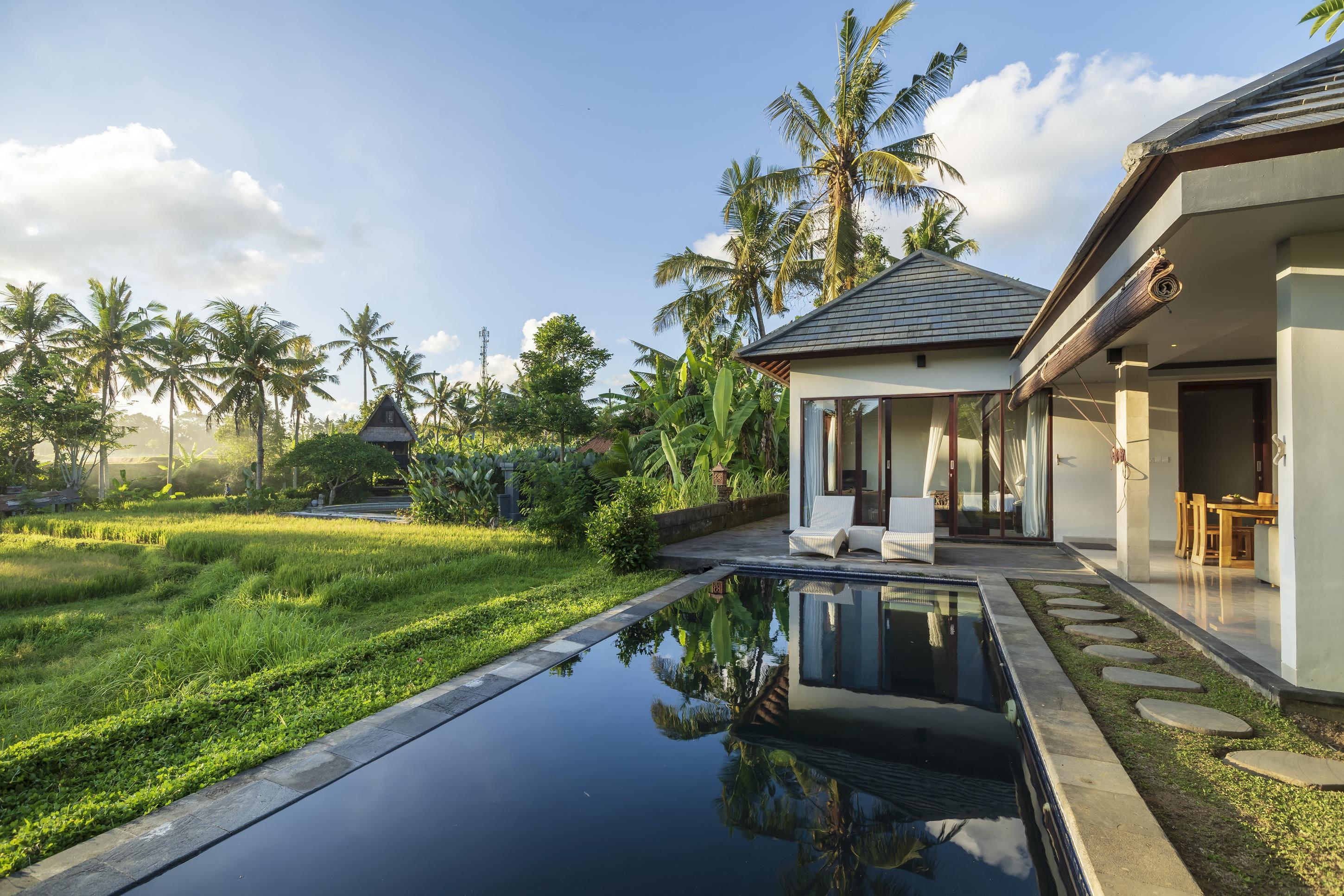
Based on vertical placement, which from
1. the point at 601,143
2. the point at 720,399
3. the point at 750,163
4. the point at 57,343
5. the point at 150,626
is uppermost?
the point at 750,163

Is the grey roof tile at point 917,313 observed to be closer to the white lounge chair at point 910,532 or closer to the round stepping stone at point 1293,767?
the white lounge chair at point 910,532

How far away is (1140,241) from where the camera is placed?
3514 mm

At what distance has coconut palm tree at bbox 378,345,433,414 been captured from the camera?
39.1 meters

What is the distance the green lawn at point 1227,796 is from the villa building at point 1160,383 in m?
0.29

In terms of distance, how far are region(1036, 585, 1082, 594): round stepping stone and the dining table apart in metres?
1.78

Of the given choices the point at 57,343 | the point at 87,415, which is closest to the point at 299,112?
the point at 87,415

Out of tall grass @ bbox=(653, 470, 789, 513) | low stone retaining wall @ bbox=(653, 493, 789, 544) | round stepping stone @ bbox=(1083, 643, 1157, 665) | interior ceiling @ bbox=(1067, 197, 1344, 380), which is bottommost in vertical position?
round stepping stone @ bbox=(1083, 643, 1157, 665)

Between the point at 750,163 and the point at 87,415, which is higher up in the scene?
the point at 750,163

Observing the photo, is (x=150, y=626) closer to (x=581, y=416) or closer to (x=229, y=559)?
(x=229, y=559)

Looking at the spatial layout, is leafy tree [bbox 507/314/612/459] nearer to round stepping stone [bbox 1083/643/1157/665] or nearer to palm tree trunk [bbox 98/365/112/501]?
round stepping stone [bbox 1083/643/1157/665]

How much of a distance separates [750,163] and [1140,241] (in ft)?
61.7

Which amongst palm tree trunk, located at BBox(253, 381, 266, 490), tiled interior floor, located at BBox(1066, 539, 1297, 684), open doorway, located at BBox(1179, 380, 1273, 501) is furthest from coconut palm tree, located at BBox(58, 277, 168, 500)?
open doorway, located at BBox(1179, 380, 1273, 501)

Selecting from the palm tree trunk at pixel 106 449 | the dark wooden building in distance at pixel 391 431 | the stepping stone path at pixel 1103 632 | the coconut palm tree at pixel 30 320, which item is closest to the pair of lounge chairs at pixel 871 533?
the stepping stone path at pixel 1103 632

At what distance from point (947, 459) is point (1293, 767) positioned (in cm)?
754
